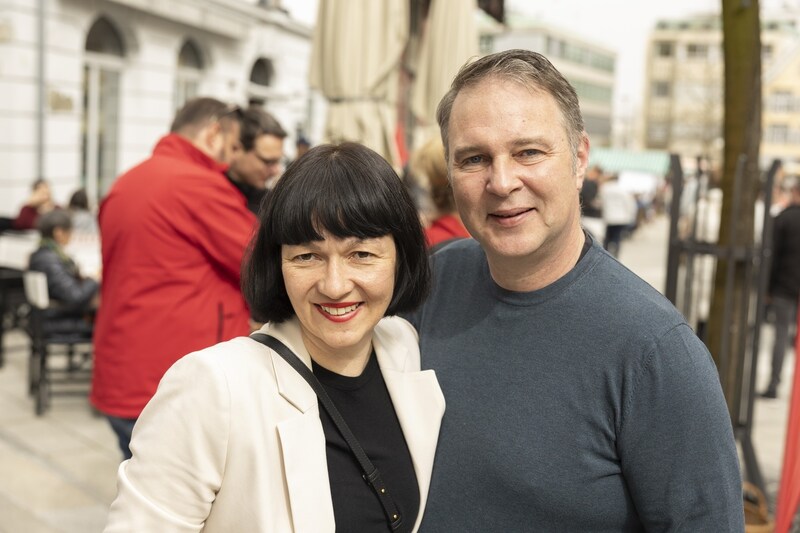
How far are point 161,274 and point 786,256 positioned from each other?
7047 mm

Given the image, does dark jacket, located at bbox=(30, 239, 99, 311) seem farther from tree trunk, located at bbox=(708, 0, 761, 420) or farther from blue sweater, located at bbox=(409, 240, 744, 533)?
blue sweater, located at bbox=(409, 240, 744, 533)

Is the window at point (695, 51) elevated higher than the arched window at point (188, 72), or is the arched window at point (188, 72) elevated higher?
the window at point (695, 51)

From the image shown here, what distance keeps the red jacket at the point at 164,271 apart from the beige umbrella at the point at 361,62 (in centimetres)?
289

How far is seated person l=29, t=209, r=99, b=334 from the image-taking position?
21.8 feet

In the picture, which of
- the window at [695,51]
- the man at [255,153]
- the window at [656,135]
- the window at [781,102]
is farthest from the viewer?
the window at [695,51]

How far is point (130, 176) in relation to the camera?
3.40 meters

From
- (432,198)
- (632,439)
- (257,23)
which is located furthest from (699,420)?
(257,23)

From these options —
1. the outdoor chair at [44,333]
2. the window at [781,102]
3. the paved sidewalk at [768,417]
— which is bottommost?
the paved sidewalk at [768,417]

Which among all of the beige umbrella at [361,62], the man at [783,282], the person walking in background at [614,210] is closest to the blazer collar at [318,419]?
the beige umbrella at [361,62]

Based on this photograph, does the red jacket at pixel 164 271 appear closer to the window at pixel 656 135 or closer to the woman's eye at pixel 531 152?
the woman's eye at pixel 531 152

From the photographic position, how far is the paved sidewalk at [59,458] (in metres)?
4.74

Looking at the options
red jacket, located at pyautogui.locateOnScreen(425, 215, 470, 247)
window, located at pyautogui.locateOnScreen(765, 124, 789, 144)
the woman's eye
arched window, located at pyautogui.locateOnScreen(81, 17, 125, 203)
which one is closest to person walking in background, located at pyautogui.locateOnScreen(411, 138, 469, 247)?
red jacket, located at pyautogui.locateOnScreen(425, 215, 470, 247)

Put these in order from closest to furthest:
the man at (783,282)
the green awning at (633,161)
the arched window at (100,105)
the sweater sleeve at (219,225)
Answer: the sweater sleeve at (219,225) < the man at (783,282) < the arched window at (100,105) < the green awning at (633,161)

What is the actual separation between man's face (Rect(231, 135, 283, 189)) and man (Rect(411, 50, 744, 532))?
7.34ft
